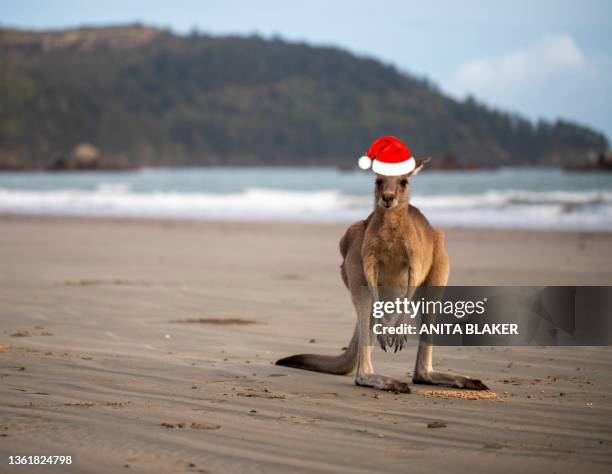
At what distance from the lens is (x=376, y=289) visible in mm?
4703

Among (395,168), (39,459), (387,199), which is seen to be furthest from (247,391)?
(39,459)

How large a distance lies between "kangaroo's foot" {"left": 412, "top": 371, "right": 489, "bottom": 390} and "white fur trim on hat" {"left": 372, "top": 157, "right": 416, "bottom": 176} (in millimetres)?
1063

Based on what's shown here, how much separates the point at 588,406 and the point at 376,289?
110cm

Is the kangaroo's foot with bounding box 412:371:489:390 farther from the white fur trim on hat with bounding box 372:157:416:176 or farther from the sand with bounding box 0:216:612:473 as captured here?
the white fur trim on hat with bounding box 372:157:416:176

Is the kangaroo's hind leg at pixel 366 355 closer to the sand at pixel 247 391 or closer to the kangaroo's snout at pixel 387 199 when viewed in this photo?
the sand at pixel 247 391

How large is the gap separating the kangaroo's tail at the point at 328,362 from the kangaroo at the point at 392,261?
17 cm

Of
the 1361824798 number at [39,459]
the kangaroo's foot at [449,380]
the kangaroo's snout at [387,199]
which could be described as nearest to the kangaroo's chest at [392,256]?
the kangaroo's snout at [387,199]

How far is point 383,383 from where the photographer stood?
4.89 m

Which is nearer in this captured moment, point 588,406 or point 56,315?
point 588,406

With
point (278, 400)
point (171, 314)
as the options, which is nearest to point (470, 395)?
point (278, 400)

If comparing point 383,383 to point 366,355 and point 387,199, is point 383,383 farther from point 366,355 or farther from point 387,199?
point 387,199

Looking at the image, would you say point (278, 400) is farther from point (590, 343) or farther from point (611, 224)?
point (611, 224)

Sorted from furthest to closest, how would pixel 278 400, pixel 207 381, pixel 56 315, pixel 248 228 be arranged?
pixel 248 228 → pixel 56 315 → pixel 207 381 → pixel 278 400

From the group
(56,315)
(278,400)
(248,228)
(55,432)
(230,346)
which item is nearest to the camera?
(55,432)
